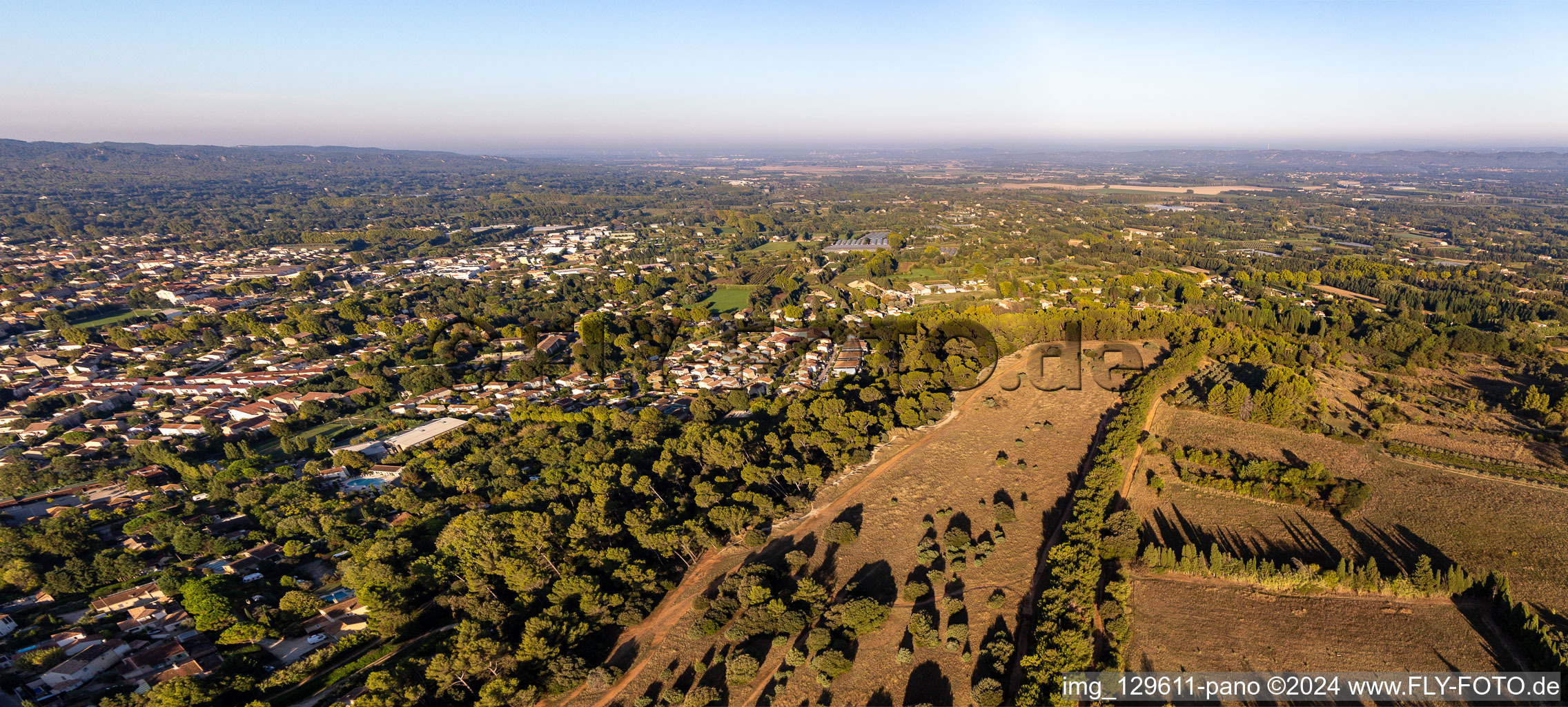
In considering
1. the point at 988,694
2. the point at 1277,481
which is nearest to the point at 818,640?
the point at 988,694

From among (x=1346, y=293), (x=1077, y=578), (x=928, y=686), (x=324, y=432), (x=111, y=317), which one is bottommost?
(x=928, y=686)

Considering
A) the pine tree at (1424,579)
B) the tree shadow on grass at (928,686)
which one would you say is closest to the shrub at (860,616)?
the tree shadow on grass at (928,686)

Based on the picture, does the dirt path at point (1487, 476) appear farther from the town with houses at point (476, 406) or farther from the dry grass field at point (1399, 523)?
the town with houses at point (476, 406)

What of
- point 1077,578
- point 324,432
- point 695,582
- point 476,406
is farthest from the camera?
point 476,406

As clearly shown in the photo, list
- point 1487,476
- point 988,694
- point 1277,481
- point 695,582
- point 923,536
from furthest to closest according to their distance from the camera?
point 1487,476 → point 1277,481 → point 923,536 → point 695,582 → point 988,694

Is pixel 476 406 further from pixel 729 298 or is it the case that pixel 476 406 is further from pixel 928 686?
pixel 928 686

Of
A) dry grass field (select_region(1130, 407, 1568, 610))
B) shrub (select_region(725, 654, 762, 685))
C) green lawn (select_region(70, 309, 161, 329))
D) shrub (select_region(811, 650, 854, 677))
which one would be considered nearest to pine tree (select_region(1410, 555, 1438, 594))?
dry grass field (select_region(1130, 407, 1568, 610))

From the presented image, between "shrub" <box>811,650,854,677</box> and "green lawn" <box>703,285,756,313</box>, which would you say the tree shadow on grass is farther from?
"green lawn" <box>703,285,756,313</box>

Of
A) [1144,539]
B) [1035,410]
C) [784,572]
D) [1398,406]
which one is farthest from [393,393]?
[1398,406]
